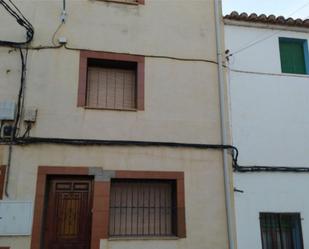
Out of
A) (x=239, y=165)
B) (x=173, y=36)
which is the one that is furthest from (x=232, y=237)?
(x=173, y=36)

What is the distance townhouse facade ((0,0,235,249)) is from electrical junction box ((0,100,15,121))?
2 centimetres

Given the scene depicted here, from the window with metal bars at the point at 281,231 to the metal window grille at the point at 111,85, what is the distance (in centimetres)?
376

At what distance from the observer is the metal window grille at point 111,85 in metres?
7.28

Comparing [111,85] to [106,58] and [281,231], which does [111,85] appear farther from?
[281,231]

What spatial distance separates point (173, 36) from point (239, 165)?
10.6 feet

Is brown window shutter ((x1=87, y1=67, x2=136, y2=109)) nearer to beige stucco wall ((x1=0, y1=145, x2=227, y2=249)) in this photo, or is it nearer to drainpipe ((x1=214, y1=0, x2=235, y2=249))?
beige stucco wall ((x1=0, y1=145, x2=227, y2=249))

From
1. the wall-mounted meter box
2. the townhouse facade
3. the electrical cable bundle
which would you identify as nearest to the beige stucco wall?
the townhouse facade

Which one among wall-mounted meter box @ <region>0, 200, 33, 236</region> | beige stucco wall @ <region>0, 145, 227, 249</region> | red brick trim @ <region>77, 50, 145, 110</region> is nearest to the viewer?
wall-mounted meter box @ <region>0, 200, 33, 236</region>

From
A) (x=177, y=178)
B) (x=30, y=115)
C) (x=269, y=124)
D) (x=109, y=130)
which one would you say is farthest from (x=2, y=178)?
(x=269, y=124)

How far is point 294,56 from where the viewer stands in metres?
8.38

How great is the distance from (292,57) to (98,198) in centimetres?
568

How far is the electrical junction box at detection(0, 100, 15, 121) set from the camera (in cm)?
656

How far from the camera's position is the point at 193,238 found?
6.73 metres

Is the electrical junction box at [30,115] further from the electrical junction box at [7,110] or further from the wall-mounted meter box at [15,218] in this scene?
the wall-mounted meter box at [15,218]
